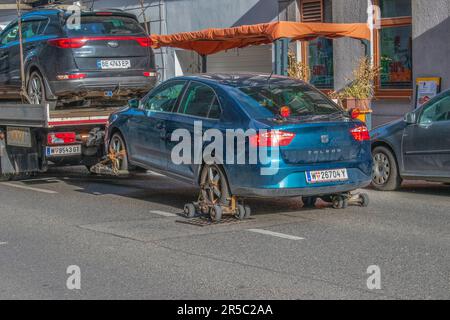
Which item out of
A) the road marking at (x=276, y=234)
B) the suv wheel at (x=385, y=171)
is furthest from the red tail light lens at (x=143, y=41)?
the road marking at (x=276, y=234)

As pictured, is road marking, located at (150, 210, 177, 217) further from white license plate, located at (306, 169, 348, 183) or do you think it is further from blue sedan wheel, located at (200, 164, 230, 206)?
white license plate, located at (306, 169, 348, 183)

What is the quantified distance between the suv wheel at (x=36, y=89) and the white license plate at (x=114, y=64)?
109 centimetres

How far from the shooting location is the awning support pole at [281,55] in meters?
16.8

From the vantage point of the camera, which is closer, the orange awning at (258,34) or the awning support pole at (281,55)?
the orange awning at (258,34)

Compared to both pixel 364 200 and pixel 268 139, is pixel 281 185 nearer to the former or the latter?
pixel 268 139

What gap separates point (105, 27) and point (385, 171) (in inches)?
204

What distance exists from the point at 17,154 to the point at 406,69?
923cm

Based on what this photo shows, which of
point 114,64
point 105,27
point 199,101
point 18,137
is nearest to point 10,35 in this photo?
point 18,137

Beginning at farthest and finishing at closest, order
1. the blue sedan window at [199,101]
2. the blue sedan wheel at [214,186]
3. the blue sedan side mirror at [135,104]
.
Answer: the blue sedan side mirror at [135,104]
the blue sedan window at [199,101]
the blue sedan wheel at [214,186]

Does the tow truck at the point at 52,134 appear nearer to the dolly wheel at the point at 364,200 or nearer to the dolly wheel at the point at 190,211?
the dolly wheel at the point at 190,211

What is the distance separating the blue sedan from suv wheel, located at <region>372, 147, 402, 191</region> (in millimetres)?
2060

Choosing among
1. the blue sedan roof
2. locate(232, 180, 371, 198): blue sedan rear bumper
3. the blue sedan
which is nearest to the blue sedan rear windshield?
the blue sedan

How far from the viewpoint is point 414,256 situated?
8242 millimetres

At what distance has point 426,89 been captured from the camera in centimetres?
1827
